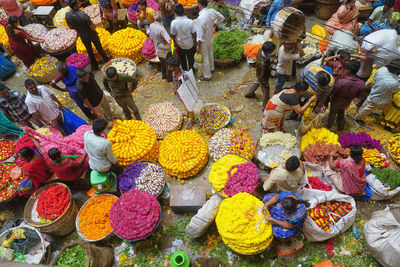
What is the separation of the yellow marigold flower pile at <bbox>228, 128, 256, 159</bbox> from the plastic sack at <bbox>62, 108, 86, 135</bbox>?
3.46m

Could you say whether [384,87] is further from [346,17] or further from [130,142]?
[130,142]

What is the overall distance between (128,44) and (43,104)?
3161 mm

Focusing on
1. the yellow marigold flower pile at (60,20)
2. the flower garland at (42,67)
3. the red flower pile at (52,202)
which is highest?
the yellow marigold flower pile at (60,20)

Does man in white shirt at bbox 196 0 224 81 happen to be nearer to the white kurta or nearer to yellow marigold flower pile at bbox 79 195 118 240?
the white kurta

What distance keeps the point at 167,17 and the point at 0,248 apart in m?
6.08

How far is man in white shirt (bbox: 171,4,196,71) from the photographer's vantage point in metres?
5.98

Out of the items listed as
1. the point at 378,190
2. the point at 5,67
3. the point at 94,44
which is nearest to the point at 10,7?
the point at 5,67

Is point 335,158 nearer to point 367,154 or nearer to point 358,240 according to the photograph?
point 367,154

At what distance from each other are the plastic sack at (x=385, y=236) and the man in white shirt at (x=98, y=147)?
432cm

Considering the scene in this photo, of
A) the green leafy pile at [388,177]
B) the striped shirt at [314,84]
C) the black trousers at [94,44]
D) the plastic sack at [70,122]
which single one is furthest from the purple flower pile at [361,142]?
the black trousers at [94,44]

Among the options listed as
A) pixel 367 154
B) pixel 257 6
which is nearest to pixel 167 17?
pixel 257 6

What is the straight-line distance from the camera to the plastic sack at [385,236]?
373 centimetres

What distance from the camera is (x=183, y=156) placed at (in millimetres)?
5234

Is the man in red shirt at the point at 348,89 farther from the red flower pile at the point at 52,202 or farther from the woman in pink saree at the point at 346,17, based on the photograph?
the red flower pile at the point at 52,202
